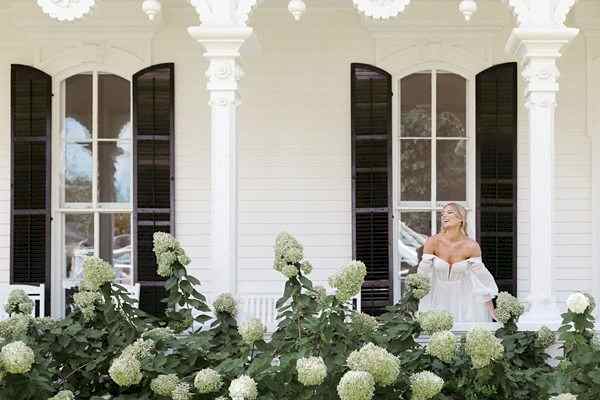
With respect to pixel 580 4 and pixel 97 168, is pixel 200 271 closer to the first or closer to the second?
pixel 97 168

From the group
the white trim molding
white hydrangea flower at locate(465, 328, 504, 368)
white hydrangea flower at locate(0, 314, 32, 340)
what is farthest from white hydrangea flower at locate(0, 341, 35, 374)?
the white trim molding

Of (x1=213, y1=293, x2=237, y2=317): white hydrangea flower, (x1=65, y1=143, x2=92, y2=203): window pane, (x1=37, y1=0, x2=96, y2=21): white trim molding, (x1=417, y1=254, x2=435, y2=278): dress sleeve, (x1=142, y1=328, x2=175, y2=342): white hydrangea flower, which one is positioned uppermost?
(x1=37, y1=0, x2=96, y2=21): white trim molding

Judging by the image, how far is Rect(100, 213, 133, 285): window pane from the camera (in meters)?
7.89

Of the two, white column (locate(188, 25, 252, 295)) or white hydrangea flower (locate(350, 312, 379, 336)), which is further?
white column (locate(188, 25, 252, 295))

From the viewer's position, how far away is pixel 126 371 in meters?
4.20

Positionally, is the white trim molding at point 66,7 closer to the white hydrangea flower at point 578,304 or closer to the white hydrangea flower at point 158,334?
the white hydrangea flower at point 158,334

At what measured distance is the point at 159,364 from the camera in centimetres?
443

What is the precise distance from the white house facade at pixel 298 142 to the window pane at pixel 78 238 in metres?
0.01

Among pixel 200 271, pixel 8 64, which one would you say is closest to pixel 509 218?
pixel 200 271

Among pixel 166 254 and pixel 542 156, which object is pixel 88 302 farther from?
pixel 542 156

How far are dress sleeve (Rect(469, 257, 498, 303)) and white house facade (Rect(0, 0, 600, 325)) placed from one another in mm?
1307

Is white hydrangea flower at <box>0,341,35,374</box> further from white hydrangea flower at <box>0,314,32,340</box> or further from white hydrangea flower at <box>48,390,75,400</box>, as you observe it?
white hydrangea flower at <box>0,314,32,340</box>

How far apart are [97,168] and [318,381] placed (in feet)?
15.4

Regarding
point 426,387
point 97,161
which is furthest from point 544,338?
point 97,161
